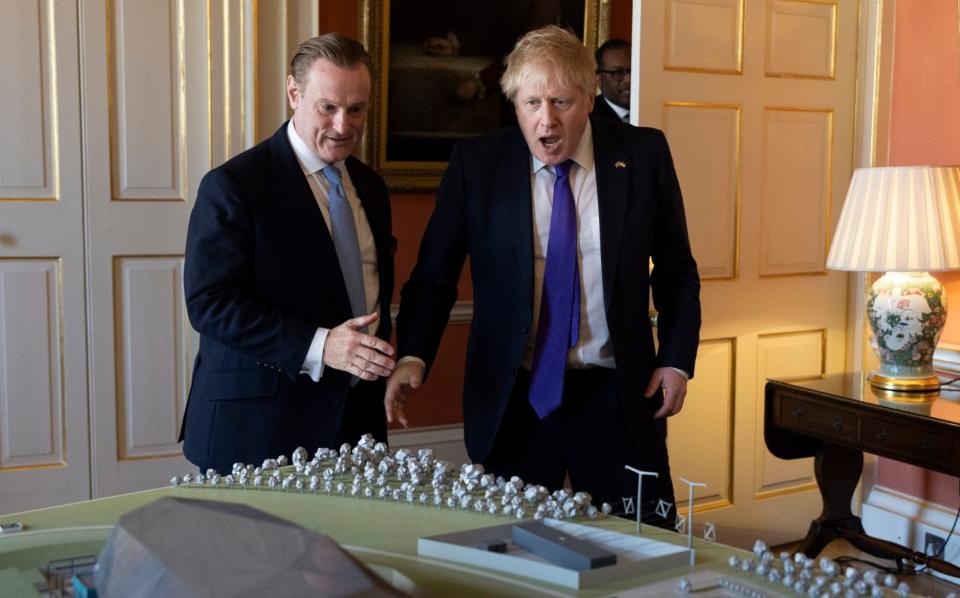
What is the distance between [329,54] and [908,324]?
2080 millimetres

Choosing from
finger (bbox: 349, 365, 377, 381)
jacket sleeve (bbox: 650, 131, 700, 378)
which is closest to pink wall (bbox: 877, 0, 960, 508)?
jacket sleeve (bbox: 650, 131, 700, 378)

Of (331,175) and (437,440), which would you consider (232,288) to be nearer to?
(331,175)

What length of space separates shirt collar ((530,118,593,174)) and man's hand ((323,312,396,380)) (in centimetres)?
62

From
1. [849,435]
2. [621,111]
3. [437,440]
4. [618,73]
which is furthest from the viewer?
[437,440]

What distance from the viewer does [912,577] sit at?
4012 mm

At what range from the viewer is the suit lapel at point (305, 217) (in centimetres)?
242

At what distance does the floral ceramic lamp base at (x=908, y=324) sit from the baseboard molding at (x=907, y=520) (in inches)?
26.3

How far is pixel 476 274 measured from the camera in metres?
2.69

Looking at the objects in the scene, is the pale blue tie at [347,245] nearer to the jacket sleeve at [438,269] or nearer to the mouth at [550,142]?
the jacket sleeve at [438,269]

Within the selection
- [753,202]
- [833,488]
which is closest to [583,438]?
[833,488]

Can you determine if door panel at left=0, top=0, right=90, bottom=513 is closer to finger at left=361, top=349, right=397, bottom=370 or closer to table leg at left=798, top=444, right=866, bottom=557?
finger at left=361, top=349, right=397, bottom=370

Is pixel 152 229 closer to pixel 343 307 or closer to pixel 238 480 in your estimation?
pixel 343 307

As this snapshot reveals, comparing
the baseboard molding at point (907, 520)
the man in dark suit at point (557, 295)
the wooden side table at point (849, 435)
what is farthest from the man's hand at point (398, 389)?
the baseboard molding at point (907, 520)

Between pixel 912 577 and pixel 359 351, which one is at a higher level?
pixel 359 351
